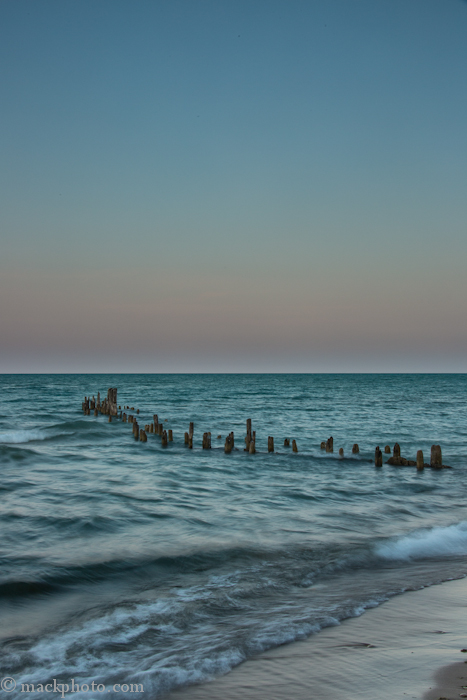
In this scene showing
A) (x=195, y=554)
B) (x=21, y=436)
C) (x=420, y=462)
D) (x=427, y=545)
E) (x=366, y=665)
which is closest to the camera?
(x=366, y=665)

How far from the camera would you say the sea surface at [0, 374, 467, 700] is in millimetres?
6562

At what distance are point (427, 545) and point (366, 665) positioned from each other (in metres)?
6.19

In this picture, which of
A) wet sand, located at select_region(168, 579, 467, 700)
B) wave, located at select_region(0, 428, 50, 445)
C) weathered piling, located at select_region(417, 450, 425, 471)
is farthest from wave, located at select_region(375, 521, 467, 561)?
wave, located at select_region(0, 428, 50, 445)

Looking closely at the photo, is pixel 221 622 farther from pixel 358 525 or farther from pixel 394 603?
pixel 358 525

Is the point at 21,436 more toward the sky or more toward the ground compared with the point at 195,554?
more toward the ground

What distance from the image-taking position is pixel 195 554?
10594mm

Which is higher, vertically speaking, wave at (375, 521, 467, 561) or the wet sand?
the wet sand

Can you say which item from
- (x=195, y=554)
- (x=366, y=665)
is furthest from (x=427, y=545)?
(x=366, y=665)

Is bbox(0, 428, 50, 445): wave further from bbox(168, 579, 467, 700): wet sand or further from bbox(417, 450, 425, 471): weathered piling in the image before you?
bbox(168, 579, 467, 700): wet sand

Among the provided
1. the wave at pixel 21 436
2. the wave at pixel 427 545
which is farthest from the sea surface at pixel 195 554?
the wave at pixel 21 436

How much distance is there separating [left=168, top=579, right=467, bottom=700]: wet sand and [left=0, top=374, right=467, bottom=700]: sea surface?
1.06 ft

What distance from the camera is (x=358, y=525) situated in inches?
504

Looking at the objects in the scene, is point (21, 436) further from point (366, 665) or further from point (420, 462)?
point (366, 665)

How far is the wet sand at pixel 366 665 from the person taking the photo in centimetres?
510
